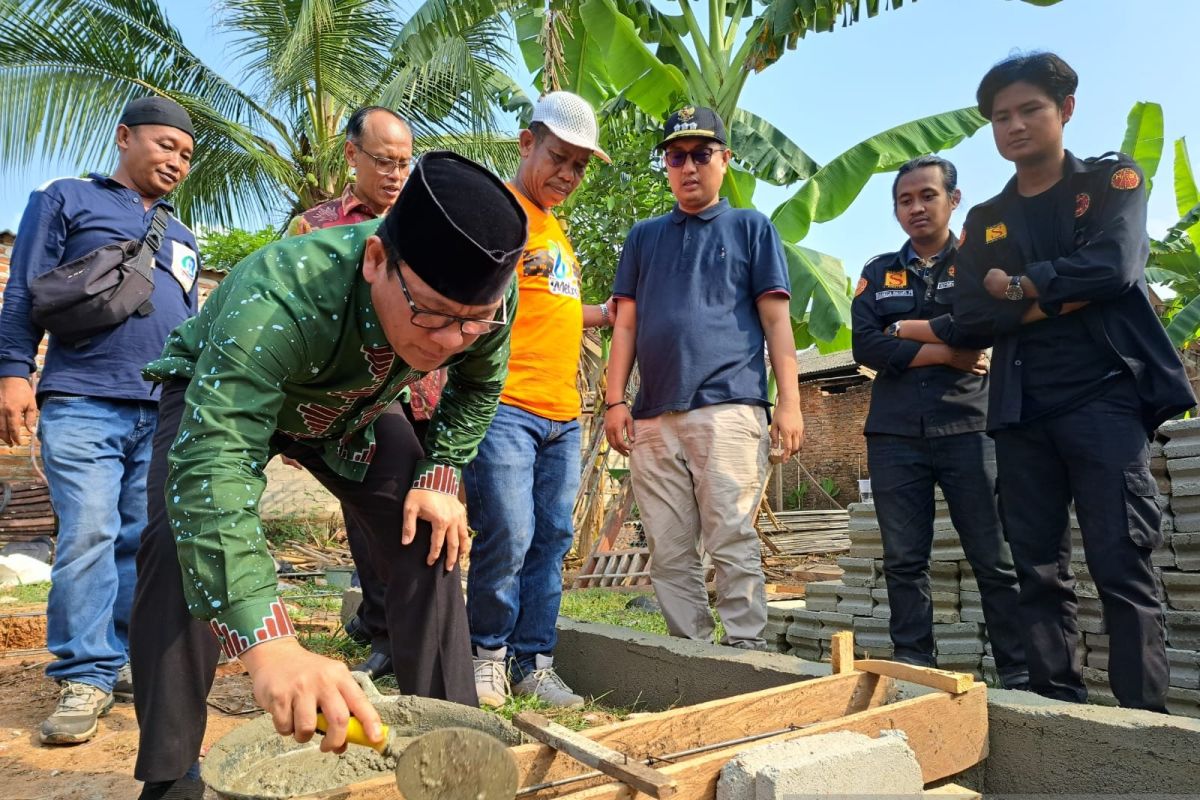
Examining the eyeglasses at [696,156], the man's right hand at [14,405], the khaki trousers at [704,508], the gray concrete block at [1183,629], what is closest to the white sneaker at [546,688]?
the khaki trousers at [704,508]

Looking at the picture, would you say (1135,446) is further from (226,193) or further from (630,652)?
(226,193)

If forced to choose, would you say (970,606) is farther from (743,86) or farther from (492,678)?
(743,86)

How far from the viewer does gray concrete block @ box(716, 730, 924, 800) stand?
182 centimetres

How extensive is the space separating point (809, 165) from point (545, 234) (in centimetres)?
776

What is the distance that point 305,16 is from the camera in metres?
11.0

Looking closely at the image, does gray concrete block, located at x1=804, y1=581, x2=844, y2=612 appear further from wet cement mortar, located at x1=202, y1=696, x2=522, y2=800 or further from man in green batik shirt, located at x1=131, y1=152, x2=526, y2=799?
wet cement mortar, located at x1=202, y1=696, x2=522, y2=800

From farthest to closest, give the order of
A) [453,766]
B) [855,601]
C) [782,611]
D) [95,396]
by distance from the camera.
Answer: [782,611]
[855,601]
[95,396]
[453,766]

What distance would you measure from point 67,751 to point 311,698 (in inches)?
77.3

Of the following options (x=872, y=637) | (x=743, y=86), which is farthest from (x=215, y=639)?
(x=743, y=86)

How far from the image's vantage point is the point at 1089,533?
277 cm

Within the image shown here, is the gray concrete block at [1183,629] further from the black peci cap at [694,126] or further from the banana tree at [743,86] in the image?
the banana tree at [743,86]

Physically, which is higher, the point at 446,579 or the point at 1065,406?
the point at 1065,406

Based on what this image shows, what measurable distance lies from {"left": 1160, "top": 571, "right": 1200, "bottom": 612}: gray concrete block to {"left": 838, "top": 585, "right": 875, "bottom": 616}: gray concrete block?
4.34 ft

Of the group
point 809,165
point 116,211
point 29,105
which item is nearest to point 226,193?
point 29,105
